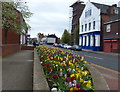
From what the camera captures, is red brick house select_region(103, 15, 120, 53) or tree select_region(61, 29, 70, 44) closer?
red brick house select_region(103, 15, 120, 53)

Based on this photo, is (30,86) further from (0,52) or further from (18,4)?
(18,4)

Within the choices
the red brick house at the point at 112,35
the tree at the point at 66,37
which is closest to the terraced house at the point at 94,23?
the red brick house at the point at 112,35

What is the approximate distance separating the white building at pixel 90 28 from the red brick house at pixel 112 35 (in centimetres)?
291

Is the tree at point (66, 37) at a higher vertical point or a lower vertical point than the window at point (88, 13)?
lower

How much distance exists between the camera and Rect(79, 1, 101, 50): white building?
35250mm

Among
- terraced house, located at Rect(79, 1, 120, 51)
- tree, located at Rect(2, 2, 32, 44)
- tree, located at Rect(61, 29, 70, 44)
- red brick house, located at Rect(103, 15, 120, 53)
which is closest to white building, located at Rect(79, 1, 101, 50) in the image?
terraced house, located at Rect(79, 1, 120, 51)

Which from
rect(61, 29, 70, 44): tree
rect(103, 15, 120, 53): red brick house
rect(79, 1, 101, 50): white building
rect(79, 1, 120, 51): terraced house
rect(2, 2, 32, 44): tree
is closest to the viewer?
rect(2, 2, 32, 44): tree

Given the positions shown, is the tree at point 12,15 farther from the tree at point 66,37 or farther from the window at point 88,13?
the tree at point 66,37

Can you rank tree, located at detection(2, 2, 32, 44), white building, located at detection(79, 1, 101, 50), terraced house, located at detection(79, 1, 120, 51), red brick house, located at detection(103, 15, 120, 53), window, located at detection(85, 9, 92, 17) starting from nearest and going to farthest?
tree, located at detection(2, 2, 32, 44) < red brick house, located at detection(103, 15, 120, 53) < terraced house, located at detection(79, 1, 120, 51) < white building, located at detection(79, 1, 101, 50) < window, located at detection(85, 9, 92, 17)

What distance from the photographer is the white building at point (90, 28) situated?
116 feet

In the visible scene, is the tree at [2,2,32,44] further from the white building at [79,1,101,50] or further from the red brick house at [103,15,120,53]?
the white building at [79,1,101,50]

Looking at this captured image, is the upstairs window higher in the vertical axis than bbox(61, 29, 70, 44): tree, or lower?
higher

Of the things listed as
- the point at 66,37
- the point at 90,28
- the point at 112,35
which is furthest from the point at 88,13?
the point at 66,37

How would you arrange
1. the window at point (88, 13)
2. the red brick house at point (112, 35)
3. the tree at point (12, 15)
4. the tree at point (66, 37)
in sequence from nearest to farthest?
the tree at point (12, 15) → the red brick house at point (112, 35) → the window at point (88, 13) → the tree at point (66, 37)
